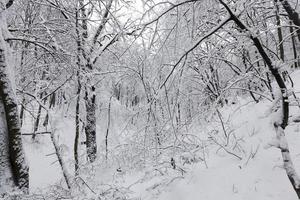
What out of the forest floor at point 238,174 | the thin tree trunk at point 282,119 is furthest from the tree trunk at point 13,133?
the thin tree trunk at point 282,119

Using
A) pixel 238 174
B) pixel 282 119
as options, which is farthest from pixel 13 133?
pixel 282 119

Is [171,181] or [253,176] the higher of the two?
[253,176]

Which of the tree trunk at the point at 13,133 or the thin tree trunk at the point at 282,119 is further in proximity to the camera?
the tree trunk at the point at 13,133

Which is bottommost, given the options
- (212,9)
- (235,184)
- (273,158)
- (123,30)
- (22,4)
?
(235,184)

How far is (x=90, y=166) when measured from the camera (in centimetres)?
816

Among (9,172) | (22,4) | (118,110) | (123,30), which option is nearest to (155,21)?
(123,30)

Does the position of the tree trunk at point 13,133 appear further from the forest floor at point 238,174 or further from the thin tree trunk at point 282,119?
the thin tree trunk at point 282,119

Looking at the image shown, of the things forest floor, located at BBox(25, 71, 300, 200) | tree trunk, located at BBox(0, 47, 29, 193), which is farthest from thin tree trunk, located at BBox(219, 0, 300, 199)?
tree trunk, located at BBox(0, 47, 29, 193)

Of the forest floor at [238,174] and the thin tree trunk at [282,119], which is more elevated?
the thin tree trunk at [282,119]

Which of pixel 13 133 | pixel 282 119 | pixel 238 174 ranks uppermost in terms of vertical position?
pixel 282 119

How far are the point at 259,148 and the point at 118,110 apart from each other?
11.2 m

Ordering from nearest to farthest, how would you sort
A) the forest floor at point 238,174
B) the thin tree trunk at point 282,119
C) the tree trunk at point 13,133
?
the thin tree trunk at point 282,119, the forest floor at point 238,174, the tree trunk at point 13,133

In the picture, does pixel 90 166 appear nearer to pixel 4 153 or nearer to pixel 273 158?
pixel 4 153

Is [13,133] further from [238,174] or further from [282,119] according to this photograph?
[282,119]
